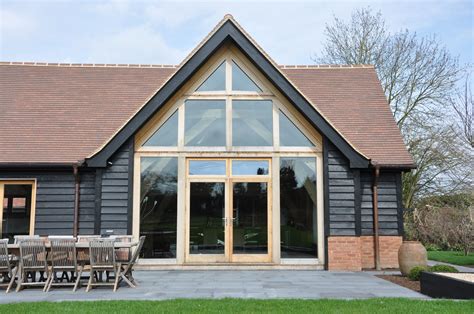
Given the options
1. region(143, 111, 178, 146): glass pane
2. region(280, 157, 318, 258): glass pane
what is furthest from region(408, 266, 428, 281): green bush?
region(143, 111, 178, 146): glass pane

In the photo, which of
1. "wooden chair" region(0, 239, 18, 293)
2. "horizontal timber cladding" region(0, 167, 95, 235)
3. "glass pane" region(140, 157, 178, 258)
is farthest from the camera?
"horizontal timber cladding" region(0, 167, 95, 235)

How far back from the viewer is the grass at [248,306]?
5.88 metres

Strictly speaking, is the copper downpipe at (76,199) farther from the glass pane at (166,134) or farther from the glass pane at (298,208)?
Result: the glass pane at (298,208)

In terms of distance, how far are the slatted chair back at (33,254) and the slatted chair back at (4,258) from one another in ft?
0.82

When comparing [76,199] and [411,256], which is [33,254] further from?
[411,256]

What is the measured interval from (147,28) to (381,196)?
8383 mm

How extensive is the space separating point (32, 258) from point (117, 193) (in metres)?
3.20

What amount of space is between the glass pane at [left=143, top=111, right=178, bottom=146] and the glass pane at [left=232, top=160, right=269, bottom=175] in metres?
1.58

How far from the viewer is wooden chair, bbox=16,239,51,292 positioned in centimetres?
791

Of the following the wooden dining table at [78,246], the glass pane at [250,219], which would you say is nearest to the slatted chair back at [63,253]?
the wooden dining table at [78,246]

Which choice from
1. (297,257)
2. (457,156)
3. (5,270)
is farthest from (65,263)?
(457,156)

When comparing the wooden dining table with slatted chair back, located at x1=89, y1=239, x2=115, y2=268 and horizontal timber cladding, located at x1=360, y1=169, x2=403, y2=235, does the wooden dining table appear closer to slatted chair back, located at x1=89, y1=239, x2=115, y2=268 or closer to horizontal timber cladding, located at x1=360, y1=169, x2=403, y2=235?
slatted chair back, located at x1=89, y1=239, x2=115, y2=268

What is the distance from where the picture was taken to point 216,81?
37.9 feet

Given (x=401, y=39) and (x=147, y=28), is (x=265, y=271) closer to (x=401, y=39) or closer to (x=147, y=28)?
(x=147, y=28)
